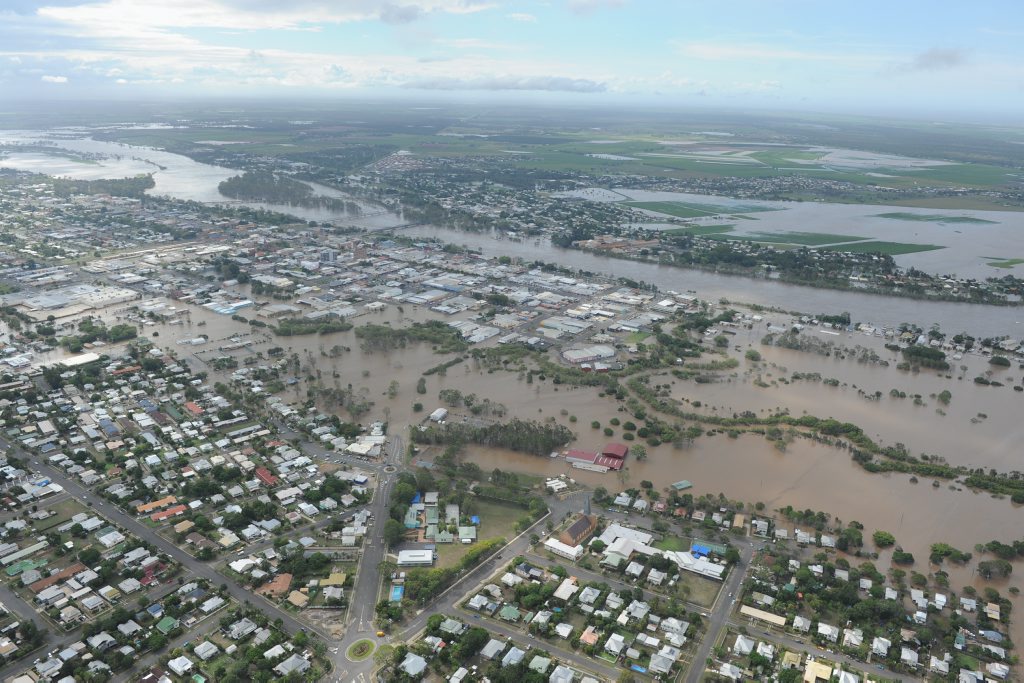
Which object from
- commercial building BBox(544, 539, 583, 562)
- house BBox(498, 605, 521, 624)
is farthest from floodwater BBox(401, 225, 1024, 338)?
house BBox(498, 605, 521, 624)

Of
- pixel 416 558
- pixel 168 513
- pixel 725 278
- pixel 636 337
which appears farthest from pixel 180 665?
pixel 725 278

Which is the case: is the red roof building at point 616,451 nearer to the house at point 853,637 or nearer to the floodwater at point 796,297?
the house at point 853,637

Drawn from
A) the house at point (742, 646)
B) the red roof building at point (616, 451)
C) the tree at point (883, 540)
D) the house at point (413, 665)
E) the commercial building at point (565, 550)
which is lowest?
the house at point (413, 665)

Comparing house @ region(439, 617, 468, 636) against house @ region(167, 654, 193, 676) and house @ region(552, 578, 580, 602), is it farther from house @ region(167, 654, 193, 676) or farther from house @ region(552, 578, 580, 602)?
house @ region(167, 654, 193, 676)

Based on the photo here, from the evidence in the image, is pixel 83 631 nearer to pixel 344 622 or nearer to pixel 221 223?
pixel 344 622

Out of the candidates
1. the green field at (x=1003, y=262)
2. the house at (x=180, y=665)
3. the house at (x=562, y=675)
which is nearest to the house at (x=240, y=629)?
the house at (x=180, y=665)

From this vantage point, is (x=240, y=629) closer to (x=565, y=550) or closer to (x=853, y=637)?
(x=565, y=550)

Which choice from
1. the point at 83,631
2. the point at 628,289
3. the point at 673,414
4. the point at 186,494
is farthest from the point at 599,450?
the point at 628,289
